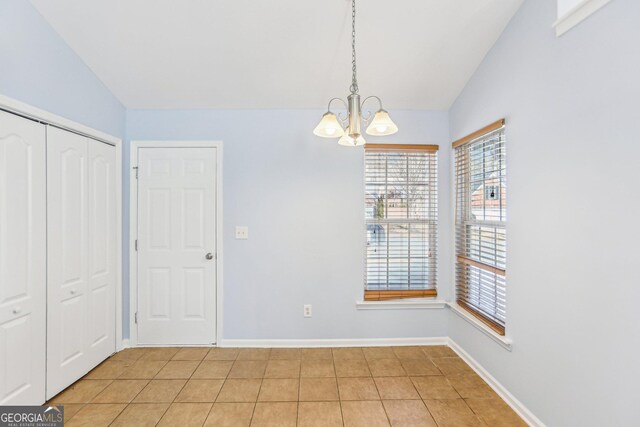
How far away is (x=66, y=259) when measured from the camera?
2.33 m

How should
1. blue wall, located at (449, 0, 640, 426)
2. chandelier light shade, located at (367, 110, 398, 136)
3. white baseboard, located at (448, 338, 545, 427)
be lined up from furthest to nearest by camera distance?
white baseboard, located at (448, 338, 545, 427)
chandelier light shade, located at (367, 110, 398, 136)
blue wall, located at (449, 0, 640, 426)

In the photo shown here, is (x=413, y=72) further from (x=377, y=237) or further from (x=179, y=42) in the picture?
(x=179, y=42)

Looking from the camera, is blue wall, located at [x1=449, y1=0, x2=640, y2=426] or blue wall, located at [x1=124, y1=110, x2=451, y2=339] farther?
blue wall, located at [x1=124, y1=110, x2=451, y2=339]

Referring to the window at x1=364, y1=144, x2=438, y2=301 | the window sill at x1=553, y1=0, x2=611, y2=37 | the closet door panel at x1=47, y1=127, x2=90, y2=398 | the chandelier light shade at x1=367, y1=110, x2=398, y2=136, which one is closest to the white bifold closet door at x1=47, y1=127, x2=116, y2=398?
the closet door panel at x1=47, y1=127, x2=90, y2=398

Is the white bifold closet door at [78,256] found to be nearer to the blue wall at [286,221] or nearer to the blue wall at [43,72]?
the blue wall at [43,72]

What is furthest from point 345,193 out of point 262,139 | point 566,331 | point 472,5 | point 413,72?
point 566,331

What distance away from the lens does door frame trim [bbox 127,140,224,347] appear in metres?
3.02

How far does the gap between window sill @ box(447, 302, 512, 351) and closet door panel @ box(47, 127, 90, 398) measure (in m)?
3.18

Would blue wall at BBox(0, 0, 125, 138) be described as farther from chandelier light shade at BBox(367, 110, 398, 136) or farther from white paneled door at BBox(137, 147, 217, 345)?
chandelier light shade at BBox(367, 110, 398, 136)

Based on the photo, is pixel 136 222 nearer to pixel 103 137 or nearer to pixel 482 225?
pixel 103 137

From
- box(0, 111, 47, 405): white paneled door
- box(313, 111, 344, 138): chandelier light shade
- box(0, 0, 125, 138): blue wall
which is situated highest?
box(0, 0, 125, 138): blue wall

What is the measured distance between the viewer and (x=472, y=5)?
82.8 inches
